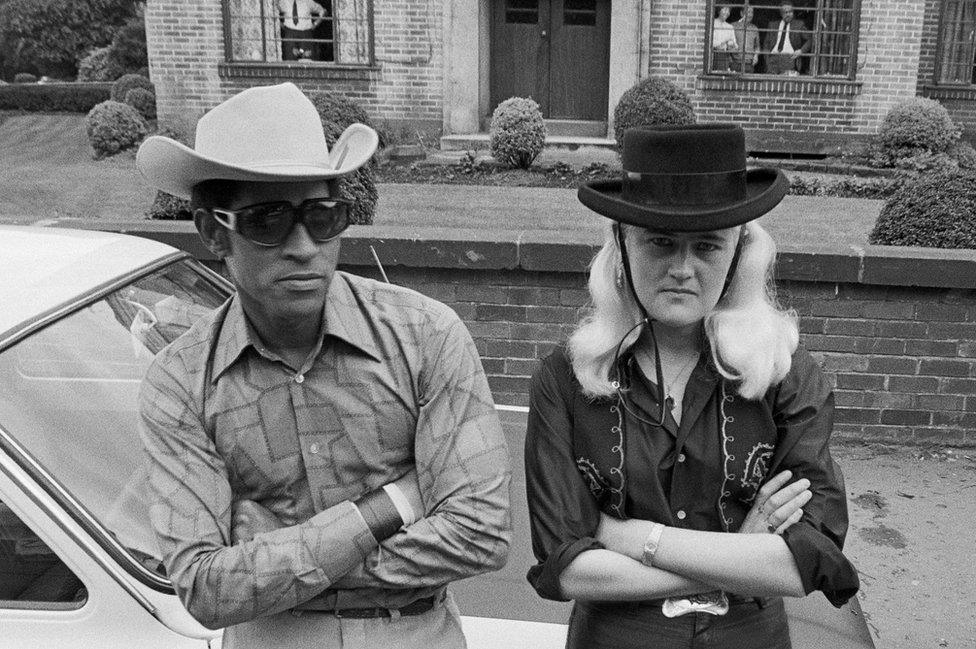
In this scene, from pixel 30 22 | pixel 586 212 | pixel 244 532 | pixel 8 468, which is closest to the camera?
pixel 244 532

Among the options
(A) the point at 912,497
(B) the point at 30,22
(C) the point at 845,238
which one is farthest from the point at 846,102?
(B) the point at 30,22

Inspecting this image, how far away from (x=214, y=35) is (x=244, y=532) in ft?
45.0

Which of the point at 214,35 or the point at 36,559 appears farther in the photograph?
the point at 214,35

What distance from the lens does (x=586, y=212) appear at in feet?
31.3

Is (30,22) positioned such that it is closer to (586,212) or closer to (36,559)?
(586,212)

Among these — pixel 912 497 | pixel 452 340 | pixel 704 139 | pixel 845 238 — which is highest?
pixel 704 139

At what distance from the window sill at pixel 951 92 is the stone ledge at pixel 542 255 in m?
11.2

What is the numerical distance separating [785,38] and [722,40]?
107cm

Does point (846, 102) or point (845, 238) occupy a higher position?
point (846, 102)

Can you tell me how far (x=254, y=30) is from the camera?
14.4m

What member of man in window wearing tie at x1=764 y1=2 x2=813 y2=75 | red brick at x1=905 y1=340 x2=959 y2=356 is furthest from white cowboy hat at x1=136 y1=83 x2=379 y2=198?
man in window wearing tie at x1=764 y1=2 x2=813 y2=75

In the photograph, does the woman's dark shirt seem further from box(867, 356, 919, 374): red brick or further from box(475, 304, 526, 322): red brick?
box(867, 356, 919, 374): red brick

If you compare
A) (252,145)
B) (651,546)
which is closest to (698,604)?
(651,546)

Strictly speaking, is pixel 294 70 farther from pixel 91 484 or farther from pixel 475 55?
pixel 91 484
